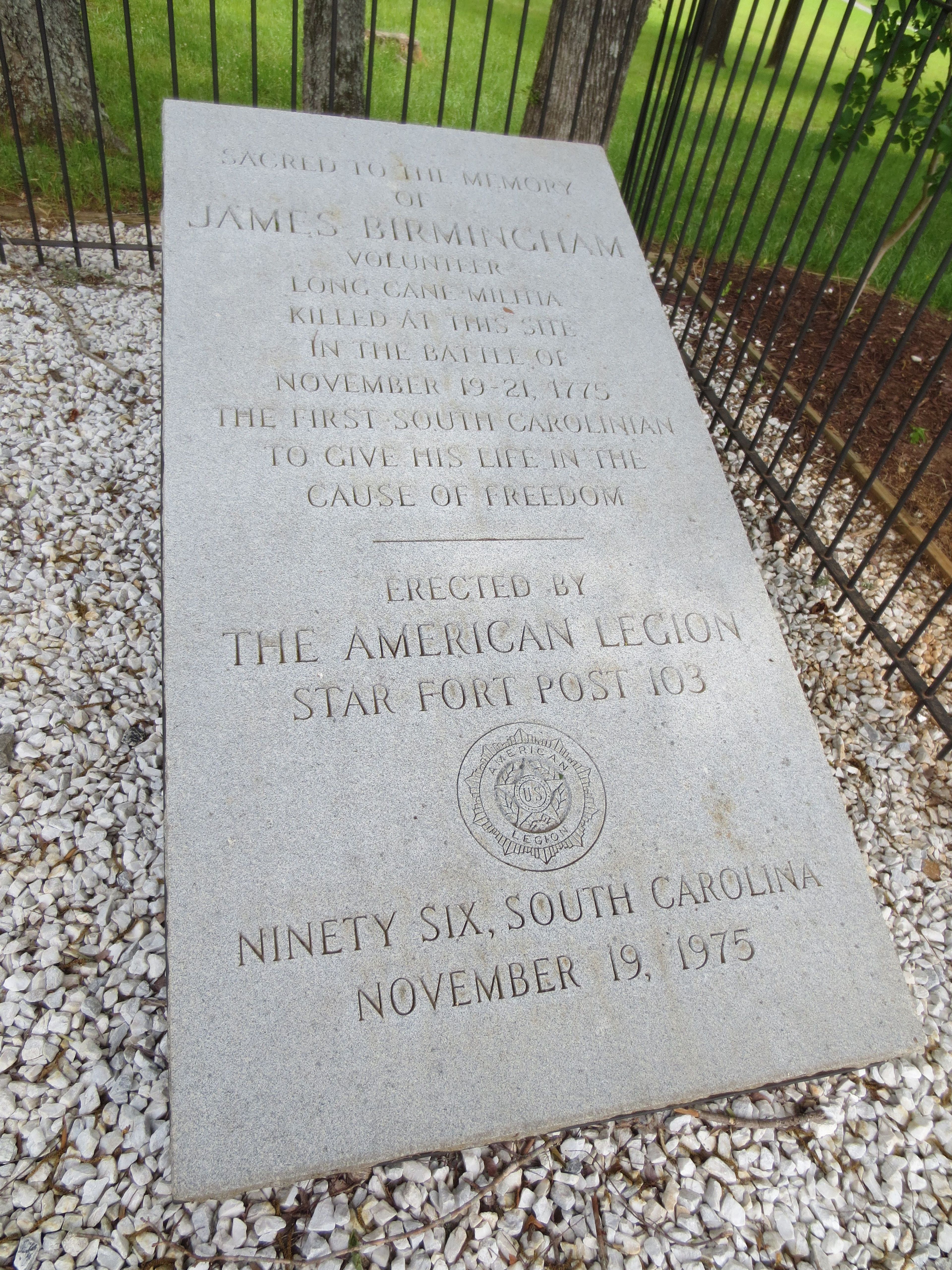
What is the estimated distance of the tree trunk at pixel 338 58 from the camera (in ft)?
18.8

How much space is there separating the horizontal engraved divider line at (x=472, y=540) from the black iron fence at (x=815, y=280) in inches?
50.6

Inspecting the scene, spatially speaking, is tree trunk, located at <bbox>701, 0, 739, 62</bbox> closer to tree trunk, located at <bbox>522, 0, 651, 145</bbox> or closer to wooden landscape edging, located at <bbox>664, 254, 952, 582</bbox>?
tree trunk, located at <bbox>522, 0, 651, 145</bbox>

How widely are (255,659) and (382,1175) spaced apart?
130 centimetres

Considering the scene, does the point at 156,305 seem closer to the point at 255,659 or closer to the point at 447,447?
the point at 447,447

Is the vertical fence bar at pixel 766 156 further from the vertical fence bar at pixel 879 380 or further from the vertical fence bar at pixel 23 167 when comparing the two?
the vertical fence bar at pixel 23 167

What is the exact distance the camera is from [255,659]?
2336 millimetres

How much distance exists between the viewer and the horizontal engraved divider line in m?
2.63

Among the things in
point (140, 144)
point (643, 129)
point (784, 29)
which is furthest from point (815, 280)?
point (784, 29)

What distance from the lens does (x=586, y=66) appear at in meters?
4.47

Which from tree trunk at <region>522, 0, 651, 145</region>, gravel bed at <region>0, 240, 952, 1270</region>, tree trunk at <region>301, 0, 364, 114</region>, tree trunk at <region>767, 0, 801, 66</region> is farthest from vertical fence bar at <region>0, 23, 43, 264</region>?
tree trunk at <region>767, 0, 801, 66</region>

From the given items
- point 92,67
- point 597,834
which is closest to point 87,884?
point 597,834

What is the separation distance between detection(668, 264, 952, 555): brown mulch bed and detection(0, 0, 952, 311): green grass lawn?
0.37 meters

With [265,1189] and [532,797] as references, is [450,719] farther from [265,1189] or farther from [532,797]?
[265,1189]

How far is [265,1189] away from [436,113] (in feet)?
28.0
